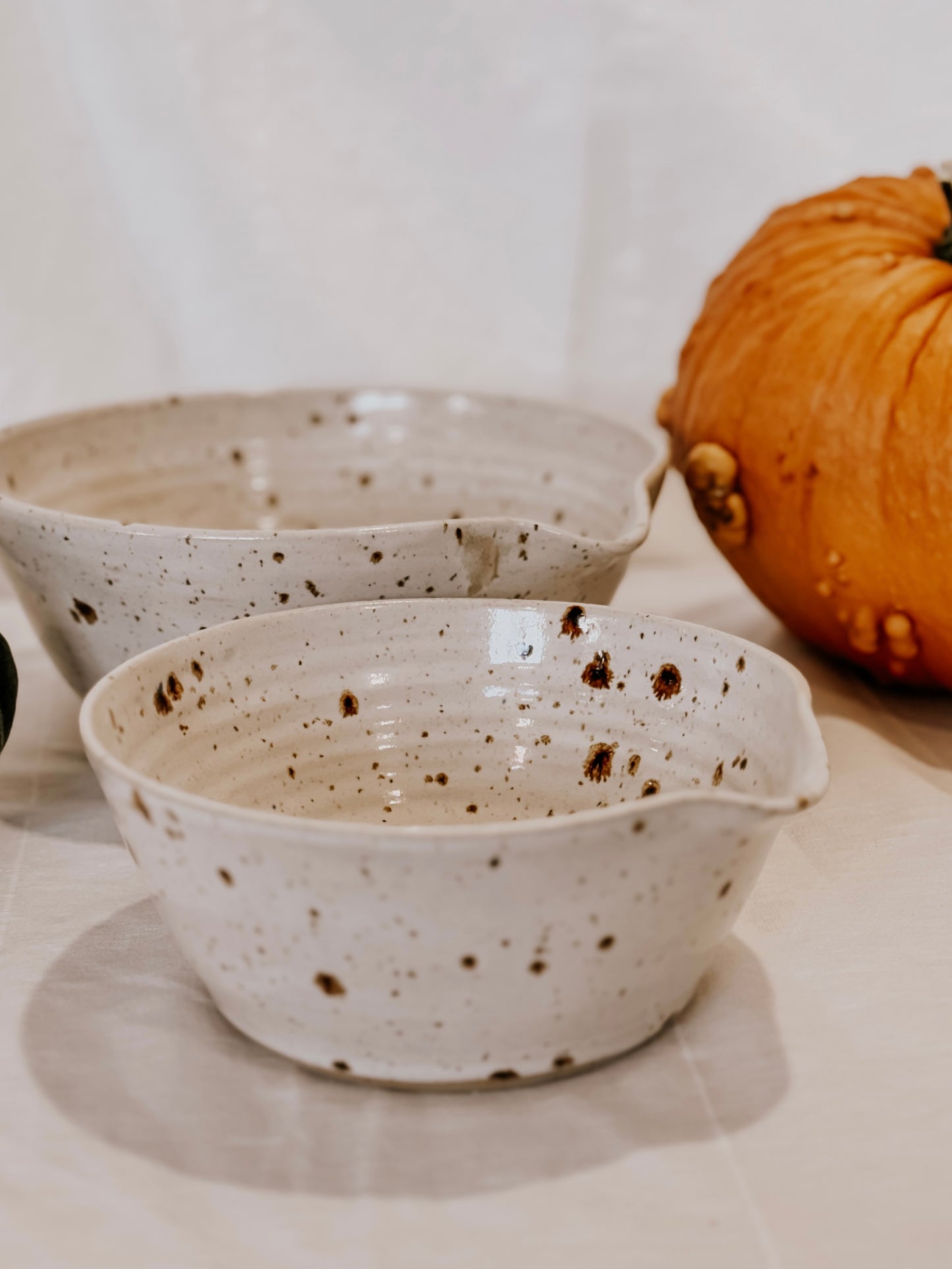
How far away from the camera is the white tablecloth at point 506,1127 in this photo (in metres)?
0.48

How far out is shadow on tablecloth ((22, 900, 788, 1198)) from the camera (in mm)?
514

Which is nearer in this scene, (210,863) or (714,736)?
(210,863)

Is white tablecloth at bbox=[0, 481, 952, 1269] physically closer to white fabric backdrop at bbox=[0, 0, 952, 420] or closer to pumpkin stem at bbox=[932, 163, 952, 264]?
pumpkin stem at bbox=[932, 163, 952, 264]

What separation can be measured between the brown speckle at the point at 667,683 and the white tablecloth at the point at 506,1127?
0.12 m

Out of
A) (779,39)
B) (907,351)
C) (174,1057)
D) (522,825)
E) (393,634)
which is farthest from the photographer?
(779,39)

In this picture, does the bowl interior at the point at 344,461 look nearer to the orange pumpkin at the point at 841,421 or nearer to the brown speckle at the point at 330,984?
the orange pumpkin at the point at 841,421

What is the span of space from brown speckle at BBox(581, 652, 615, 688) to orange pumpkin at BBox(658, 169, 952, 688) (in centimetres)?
23

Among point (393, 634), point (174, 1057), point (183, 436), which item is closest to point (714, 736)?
point (393, 634)

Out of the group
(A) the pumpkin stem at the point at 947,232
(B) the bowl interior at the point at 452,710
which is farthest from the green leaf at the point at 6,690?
(A) the pumpkin stem at the point at 947,232

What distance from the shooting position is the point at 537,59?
160 cm

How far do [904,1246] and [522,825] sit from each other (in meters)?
0.20

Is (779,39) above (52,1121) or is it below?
above

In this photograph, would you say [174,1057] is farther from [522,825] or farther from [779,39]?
[779,39]

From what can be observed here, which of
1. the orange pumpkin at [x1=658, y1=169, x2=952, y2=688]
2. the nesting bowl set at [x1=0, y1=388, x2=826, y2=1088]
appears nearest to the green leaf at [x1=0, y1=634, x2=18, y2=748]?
the nesting bowl set at [x1=0, y1=388, x2=826, y2=1088]
